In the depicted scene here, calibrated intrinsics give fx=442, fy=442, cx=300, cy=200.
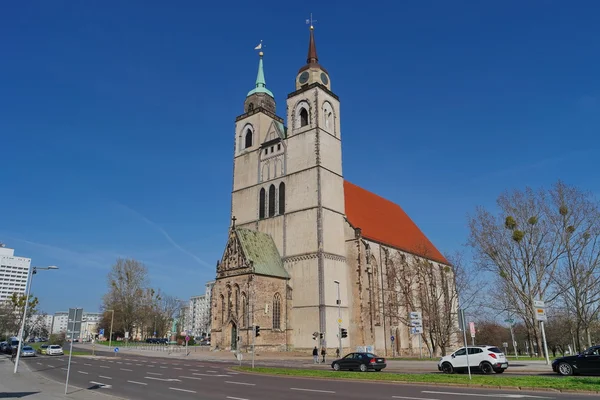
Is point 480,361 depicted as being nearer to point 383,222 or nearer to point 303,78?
point 383,222

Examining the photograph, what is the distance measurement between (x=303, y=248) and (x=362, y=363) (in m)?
18.9

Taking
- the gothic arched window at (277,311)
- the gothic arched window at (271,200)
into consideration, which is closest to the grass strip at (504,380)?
the gothic arched window at (277,311)

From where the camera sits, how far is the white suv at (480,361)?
68.4 ft

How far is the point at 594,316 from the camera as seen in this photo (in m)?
34.5

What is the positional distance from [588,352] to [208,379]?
53.6ft

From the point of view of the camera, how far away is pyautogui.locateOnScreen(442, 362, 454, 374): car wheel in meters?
22.0

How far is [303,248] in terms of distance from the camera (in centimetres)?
4281

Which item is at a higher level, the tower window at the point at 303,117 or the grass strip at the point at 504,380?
the tower window at the point at 303,117

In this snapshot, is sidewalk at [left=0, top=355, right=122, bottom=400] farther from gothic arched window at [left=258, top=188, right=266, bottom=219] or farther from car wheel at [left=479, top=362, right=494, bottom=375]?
gothic arched window at [left=258, top=188, right=266, bottom=219]

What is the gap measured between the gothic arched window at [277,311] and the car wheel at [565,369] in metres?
25.5

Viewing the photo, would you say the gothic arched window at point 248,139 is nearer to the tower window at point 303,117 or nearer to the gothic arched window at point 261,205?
the gothic arched window at point 261,205

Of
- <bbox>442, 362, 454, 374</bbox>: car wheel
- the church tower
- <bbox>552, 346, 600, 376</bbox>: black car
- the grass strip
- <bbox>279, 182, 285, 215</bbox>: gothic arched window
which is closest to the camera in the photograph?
the grass strip

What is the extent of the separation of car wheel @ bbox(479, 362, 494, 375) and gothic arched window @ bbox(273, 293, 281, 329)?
22.3 m

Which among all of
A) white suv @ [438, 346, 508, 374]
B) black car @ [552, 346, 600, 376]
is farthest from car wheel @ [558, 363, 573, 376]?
white suv @ [438, 346, 508, 374]
